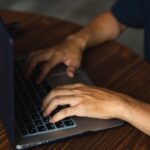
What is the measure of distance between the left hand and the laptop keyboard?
16 millimetres

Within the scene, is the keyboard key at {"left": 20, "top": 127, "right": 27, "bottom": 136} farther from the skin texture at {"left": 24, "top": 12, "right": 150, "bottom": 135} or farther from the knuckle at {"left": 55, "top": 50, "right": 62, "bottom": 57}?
the knuckle at {"left": 55, "top": 50, "right": 62, "bottom": 57}

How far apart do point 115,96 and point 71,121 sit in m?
0.13

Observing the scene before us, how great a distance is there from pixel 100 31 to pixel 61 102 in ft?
1.50

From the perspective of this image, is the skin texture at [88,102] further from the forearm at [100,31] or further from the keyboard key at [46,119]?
the forearm at [100,31]

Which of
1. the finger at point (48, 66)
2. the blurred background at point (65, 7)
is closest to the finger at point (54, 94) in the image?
the finger at point (48, 66)

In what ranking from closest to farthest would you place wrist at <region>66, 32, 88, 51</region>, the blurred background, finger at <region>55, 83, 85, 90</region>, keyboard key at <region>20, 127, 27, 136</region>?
1. keyboard key at <region>20, 127, 27, 136</region>
2. finger at <region>55, 83, 85, 90</region>
3. wrist at <region>66, 32, 88, 51</region>
4. the blurred background

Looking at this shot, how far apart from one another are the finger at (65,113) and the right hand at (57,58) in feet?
0.55

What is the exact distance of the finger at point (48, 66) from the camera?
1.03 meters

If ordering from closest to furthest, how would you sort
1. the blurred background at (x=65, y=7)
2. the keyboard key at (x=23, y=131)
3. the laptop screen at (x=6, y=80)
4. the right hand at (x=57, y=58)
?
the laptop screen at (x=6, y=80) → the keyboard key at (x=23, y=131) → the right hand at (x=57, y=58) → the blurred background at (x=65, y=7)

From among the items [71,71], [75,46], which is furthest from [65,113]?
[75,46]

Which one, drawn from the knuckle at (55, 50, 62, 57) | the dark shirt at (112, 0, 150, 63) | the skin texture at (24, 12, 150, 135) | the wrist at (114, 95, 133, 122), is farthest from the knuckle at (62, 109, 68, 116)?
the dark shirt at (112, 0, 150, 63)

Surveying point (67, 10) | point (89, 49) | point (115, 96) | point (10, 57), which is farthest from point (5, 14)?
point (67, 10)

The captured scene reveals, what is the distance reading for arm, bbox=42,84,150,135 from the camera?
89cm

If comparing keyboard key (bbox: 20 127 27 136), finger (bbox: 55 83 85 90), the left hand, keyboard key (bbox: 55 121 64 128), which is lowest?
keyboard key (bbox: 55 121 64 128)
